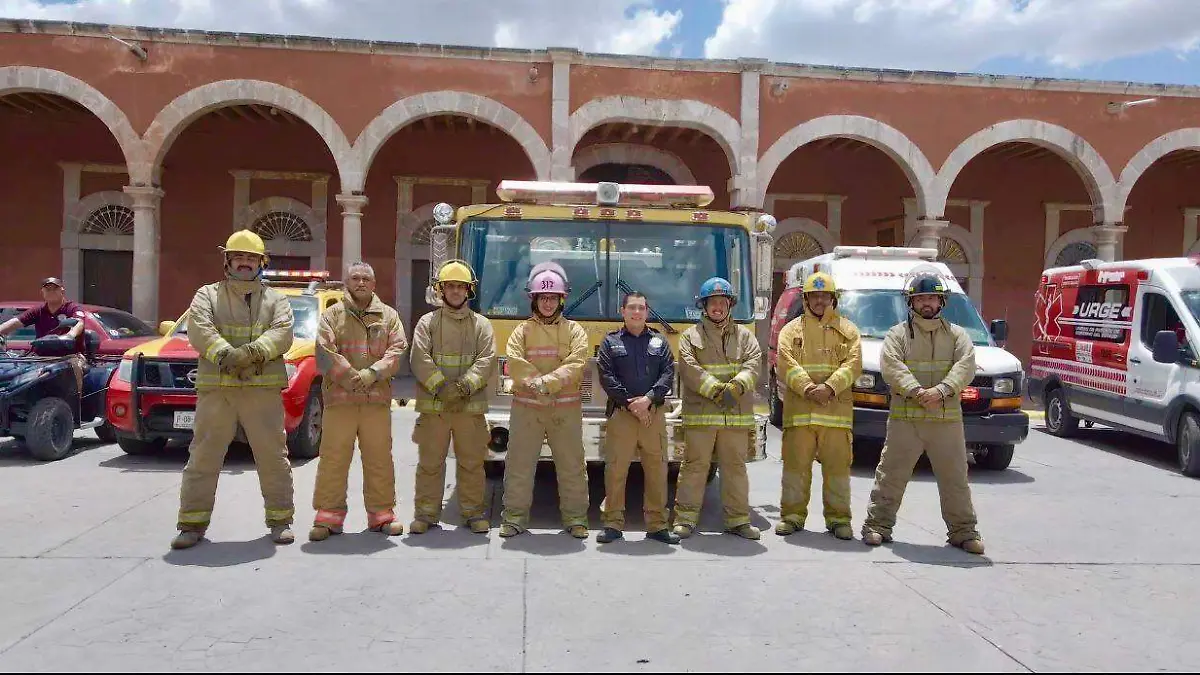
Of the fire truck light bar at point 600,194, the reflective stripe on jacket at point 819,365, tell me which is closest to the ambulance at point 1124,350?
the reflective stripe on jacket at point 819,365

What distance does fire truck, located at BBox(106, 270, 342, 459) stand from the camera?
25.7ft

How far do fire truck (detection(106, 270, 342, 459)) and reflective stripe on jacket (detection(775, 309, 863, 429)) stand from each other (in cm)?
448

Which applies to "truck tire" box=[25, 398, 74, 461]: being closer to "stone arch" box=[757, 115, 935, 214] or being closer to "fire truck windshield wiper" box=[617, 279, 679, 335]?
"fire truck windshield wiper" box=[617, 279, 679, 335]

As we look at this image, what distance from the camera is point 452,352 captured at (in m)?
5.69

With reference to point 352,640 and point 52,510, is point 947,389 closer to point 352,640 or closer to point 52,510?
point 352,640

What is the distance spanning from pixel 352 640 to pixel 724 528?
2.90m

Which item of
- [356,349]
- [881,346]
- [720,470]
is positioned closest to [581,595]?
[720,470]

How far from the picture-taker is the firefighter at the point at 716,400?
5.59 meters

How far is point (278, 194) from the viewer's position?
16.9 metres

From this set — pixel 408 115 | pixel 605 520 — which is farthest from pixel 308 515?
pixel 408 115

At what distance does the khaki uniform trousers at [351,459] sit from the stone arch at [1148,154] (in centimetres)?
1465

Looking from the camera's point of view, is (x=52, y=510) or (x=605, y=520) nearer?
(x=605, y=520)

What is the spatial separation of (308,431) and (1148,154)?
15226 mm

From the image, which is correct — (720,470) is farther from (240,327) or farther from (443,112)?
(443,112)
